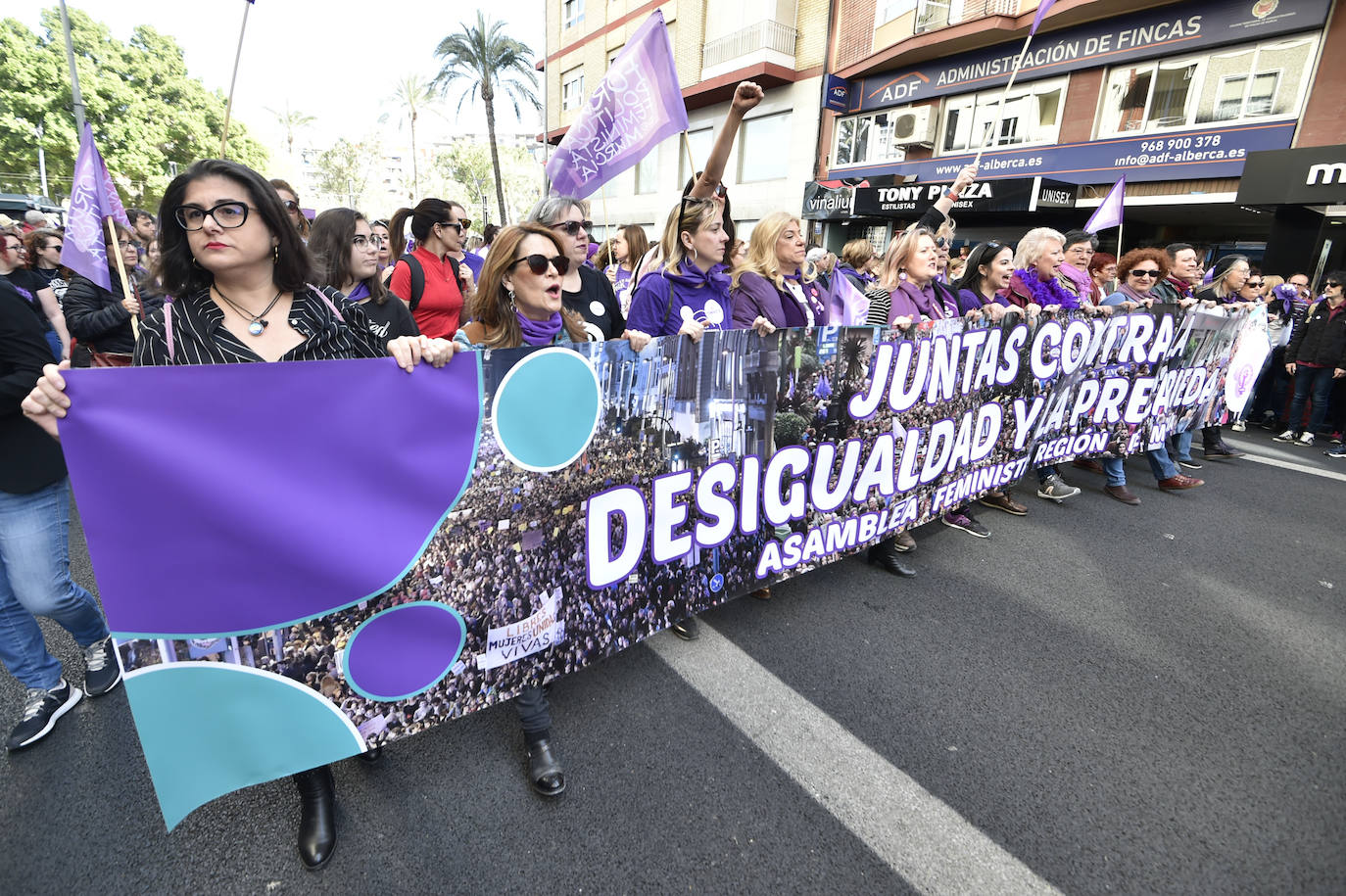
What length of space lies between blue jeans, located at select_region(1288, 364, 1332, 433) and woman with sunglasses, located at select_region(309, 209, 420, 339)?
980 centimetres

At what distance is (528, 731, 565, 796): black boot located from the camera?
2.09 m

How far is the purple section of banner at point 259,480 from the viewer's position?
1.50m

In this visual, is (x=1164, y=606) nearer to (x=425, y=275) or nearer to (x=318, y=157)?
(x=425, y=275)

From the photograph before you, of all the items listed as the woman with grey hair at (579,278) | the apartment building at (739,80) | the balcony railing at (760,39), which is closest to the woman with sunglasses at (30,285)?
the woman with grey hair at (579,278)

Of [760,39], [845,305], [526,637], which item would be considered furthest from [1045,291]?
[760,39]

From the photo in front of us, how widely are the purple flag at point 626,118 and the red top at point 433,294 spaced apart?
3.18 feet

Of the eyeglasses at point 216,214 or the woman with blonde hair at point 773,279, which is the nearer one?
the eyeglasses at point 216,214

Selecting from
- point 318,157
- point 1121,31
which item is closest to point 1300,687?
point 1121,31

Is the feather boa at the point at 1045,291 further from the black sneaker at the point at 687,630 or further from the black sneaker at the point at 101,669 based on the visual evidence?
the black sneaker at the point at 101,669

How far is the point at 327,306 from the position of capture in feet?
6.34

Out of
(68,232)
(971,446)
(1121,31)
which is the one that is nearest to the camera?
(68,232)

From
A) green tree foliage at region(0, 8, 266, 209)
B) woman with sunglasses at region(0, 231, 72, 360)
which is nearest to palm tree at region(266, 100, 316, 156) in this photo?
green tree foliage at region(0, 8, 266, 209)

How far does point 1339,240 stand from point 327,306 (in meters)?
13.5

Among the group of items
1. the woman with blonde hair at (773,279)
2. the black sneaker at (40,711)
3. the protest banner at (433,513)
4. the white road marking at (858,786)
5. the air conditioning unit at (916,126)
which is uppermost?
the air conditioning unit at (916,126)
